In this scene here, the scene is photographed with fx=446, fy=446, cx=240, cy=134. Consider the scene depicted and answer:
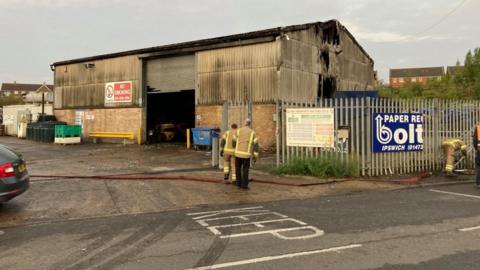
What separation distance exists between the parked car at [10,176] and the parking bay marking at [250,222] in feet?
11.1

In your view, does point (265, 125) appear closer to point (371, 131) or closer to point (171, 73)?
point (171, 73)

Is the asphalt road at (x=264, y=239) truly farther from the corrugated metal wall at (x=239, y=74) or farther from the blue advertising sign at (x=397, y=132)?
the corrugated metal wall at (x=239, y=74)

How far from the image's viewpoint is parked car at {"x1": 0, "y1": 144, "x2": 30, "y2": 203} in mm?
8344

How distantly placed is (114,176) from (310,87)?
13.2 metres

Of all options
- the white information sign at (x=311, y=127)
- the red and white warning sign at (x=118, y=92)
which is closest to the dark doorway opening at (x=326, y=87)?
the white information sign at (x=311, y=127)

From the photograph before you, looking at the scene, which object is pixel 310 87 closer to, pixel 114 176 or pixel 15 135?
pixel 114 176

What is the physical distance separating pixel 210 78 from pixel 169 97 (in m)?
8.62

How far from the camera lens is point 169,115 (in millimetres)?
31922

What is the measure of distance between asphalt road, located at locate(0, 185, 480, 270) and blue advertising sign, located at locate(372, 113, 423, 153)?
419 centimetres

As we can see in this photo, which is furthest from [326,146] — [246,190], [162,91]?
[162,91]

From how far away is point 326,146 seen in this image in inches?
529


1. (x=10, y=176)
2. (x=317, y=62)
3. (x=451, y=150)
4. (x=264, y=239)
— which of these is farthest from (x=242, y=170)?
(x=317, y=62)

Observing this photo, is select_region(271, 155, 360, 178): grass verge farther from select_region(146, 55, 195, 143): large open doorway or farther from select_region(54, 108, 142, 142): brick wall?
select_region(54, 108, 142, 142): brick wall

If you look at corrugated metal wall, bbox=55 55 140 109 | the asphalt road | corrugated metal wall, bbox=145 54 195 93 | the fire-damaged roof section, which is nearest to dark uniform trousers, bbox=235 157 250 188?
the asphalt road
